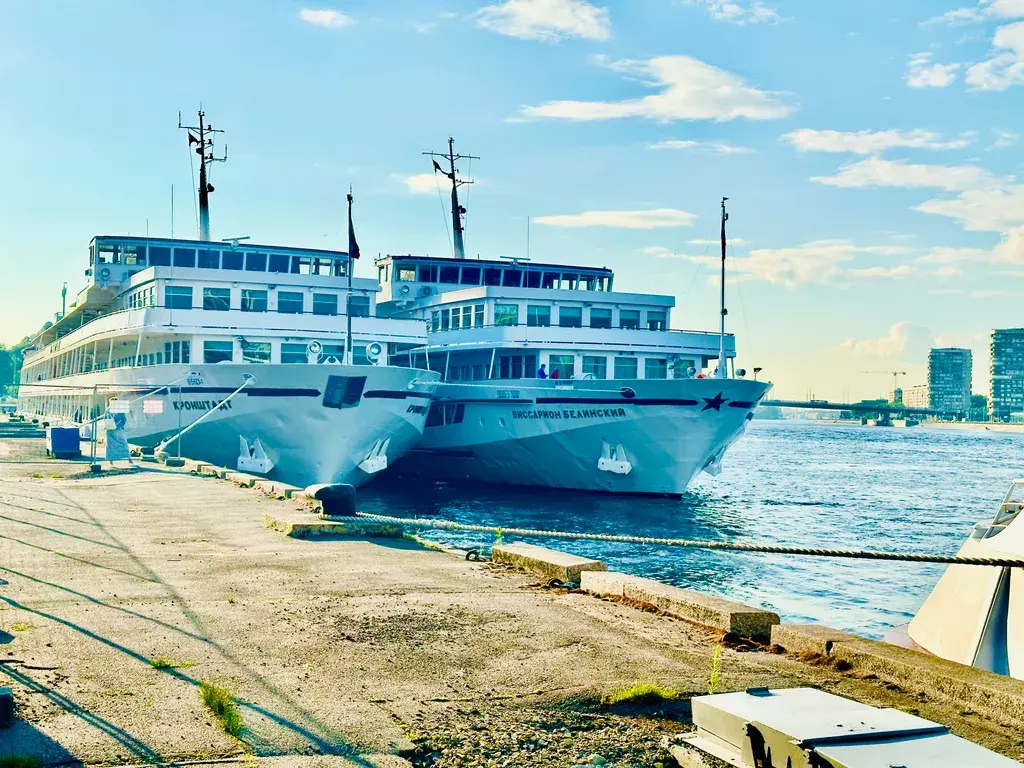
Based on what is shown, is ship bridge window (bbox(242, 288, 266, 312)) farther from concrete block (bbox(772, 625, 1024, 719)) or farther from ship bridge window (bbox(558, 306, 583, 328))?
concrete block (bbox(772, 625, 1024, 719))

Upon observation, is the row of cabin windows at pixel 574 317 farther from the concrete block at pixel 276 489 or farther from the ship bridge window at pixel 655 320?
the concrete block at pixel 276 489

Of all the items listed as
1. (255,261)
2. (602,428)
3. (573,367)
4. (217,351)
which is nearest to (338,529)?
(217,351)

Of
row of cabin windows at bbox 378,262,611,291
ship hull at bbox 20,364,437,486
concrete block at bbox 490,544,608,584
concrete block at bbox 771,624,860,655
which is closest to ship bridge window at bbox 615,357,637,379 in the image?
row of cabin windows at bbox 378,262,611,291

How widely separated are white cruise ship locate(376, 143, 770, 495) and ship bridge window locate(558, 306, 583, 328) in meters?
0.05

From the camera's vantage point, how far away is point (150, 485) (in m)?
20.9

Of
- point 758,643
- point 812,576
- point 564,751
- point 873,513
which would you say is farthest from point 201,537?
point 873,513

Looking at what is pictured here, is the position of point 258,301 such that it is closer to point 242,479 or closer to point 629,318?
point 242,479

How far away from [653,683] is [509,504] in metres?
29.0

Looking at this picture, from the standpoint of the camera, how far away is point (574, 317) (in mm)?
38969

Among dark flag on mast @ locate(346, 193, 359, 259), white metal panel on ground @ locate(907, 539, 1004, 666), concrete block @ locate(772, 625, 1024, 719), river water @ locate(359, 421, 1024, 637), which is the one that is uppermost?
dark flag on mast @ locate(346, 193, 359, 259)

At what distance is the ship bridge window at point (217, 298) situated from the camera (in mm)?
32625

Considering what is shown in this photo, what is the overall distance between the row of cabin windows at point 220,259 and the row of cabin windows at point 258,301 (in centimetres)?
297

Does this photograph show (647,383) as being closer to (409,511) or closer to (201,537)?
(409,511)

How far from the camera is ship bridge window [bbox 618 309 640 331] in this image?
131ft
